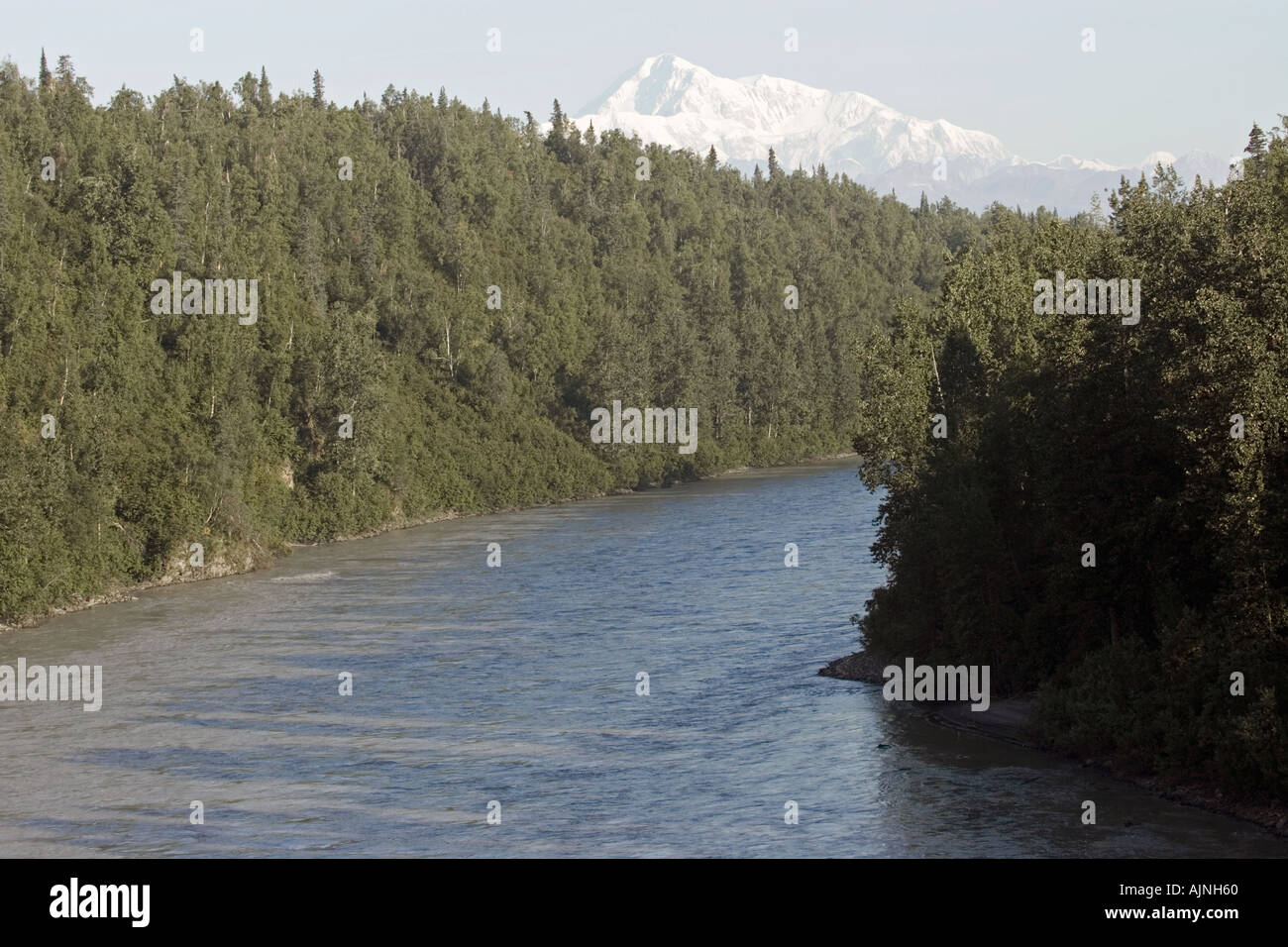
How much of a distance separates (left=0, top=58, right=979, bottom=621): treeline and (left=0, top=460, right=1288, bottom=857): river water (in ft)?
30.3

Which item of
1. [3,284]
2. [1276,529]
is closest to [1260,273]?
[1276,529]

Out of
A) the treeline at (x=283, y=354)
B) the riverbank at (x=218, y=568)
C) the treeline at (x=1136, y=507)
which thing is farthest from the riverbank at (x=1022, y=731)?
the riverbank at (x=218, y=568)

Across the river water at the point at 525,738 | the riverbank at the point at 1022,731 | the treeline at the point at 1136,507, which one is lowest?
the river water at the point at 525,738

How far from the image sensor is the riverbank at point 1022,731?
36000 millimetres

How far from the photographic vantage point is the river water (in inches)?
1484

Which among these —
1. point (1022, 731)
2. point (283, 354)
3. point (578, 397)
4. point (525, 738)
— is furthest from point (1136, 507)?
point (578, 397)

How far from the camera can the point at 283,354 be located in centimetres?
12025

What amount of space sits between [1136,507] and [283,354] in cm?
9068

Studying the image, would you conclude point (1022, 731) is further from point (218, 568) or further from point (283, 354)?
point (283, 354)

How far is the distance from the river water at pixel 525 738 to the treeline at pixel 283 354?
9.24 metres

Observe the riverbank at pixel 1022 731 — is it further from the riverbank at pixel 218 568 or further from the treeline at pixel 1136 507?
the riverbank at pixel 218 568

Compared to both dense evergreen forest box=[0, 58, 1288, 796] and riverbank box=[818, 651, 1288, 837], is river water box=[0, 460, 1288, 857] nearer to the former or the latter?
riverbank box=[818, 651, 1288, 837]

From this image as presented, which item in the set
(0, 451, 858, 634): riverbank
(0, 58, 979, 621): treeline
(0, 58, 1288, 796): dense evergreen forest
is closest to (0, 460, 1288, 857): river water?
(0, 451, 858, 634): riverbank

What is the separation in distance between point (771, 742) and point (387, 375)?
101835mm
